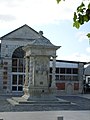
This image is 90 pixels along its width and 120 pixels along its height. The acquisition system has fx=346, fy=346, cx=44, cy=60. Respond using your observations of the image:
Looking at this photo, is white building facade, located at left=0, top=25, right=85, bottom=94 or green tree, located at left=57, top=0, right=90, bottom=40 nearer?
green tree, located at left=57, top=0, right=90, bottom=40

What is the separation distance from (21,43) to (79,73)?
Answer: 33.2ft

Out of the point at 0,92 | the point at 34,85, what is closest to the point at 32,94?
the point at 34,85

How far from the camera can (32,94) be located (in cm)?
2862

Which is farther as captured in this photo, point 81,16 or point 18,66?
point 18,66

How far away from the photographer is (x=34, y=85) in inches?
1143

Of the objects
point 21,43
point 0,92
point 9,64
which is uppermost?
point 21,43

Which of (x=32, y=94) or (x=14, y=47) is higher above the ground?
(x=14, y=47)

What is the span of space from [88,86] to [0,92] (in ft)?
53.4

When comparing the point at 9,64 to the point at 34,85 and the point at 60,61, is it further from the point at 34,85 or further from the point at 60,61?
the point at 34,85

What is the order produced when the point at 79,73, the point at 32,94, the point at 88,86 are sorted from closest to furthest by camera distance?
the point at 32,94 < the point at 79,73 < the point at 88,86

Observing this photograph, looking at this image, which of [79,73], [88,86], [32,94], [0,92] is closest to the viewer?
[32,94]

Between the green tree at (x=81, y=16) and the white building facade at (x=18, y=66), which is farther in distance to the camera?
the white building facade at (x=18, y=66)

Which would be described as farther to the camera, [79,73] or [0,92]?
[79,73]

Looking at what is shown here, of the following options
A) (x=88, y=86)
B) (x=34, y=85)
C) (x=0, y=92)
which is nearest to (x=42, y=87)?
(x=34, y=85)
